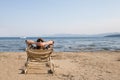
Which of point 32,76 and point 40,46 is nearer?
point 32,76

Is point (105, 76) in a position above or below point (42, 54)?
below

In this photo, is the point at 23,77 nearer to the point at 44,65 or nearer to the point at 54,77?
the point at 54,77

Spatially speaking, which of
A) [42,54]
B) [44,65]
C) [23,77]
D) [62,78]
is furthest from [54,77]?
[44,65]

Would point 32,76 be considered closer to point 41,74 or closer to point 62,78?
point 41,74

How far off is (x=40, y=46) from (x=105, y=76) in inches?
157

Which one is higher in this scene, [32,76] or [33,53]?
[33,53]

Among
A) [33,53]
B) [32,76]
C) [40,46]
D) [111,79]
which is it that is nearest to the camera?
[111,79]

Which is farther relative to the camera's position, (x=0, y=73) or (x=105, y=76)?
(x=0, y=73)

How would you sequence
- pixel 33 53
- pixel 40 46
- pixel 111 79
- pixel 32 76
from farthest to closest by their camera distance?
1. pixel 40 46
2. pixel 33 53
3. pixel 32 76
4. pixel 111 79

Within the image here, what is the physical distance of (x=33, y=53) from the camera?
34.5ft

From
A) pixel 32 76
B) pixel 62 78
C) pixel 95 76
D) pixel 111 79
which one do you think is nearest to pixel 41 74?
pixel 32 76

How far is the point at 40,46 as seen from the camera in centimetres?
1191

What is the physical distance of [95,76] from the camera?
9062 mm

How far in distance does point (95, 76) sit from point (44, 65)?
362 cm
